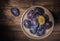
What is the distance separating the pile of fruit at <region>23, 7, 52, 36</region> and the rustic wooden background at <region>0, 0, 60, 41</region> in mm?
76

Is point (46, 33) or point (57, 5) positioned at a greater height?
point (57, 5)

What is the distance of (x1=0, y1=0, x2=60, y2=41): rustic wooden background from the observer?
5.32 ft

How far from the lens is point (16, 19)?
1.64 metres

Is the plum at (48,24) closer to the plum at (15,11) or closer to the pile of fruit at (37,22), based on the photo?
the pile of fruit at (37,22)

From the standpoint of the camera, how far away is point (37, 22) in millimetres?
1632

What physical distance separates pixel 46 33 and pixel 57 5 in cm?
33

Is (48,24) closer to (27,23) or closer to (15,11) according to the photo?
(27,23)

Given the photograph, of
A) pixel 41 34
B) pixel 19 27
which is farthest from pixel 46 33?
pixel 19 27

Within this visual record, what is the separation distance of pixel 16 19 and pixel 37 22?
0.22 metres

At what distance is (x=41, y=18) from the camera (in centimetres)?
163

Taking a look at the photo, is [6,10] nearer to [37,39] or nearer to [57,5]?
[37,39]

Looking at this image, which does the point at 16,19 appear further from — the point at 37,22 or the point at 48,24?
the point at 48,24

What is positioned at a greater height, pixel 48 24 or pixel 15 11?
pixel 15 11

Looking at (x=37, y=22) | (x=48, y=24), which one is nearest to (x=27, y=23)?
(x=37, y=22)
